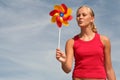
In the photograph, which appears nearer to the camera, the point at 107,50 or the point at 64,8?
the point at 107,50

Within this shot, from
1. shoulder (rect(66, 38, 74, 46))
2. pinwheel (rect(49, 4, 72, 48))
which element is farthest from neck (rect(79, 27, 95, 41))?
pinwheel (rect(49, 4, 72, 48))

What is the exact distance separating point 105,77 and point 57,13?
Result: 229 centimetres

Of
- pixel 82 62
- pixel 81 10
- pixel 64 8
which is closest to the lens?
pixel 82 62

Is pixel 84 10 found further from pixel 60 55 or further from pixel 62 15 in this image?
pixel 62 15

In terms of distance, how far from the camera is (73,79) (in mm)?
5227

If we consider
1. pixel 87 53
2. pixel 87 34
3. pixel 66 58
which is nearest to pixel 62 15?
pixel 87 34

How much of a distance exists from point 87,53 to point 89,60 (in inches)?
5.8

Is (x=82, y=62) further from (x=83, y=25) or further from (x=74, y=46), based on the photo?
(x=83, y=25)

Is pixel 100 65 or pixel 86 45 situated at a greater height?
pixel 86 45

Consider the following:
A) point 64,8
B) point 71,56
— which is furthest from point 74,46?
point 64,8

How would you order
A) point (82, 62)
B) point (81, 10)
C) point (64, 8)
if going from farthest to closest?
1. point (64, 8)
2. point (81, 10)
3. point (82, 62)

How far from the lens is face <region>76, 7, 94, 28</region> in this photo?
213 inches

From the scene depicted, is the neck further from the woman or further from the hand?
the hand

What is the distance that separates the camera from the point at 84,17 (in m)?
5.46
